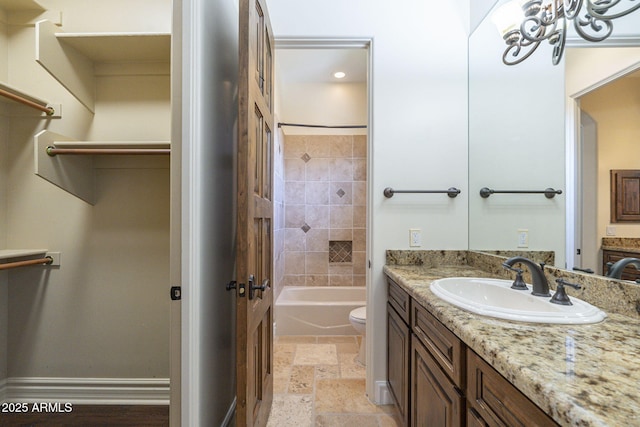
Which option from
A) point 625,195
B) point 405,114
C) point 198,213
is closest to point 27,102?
point 198,213

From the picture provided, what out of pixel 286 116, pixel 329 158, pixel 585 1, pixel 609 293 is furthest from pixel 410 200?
pixel 286 116

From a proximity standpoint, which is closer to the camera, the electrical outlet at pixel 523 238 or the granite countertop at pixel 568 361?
the granite countertop at pixel 568 361

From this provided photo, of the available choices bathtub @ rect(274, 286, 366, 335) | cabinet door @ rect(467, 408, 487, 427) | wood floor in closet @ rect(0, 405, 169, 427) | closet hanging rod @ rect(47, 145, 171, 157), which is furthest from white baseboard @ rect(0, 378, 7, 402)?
cabinet door @ rect(467, 408, 487, 427)

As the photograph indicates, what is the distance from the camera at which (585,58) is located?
1077 mm

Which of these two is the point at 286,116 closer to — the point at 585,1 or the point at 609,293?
the point at 585,1

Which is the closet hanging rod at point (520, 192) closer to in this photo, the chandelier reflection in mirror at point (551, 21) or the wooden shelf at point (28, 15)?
the chandelier reflection in mirror at point (551, 21)

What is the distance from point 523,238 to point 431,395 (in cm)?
92

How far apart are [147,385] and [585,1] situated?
290 centimetres

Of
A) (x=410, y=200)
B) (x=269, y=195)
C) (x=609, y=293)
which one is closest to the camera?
(x=609, y=293)

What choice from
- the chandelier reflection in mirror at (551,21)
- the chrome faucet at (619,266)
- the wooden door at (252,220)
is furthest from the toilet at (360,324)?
the chandelier reflection in mirror at (551,21)

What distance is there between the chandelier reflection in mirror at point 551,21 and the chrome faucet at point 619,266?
2.59 feet

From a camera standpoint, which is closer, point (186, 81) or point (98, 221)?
point (186, 81)

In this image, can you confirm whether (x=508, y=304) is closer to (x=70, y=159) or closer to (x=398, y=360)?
(x=398, y=360)

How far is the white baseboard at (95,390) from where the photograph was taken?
5.63ft
